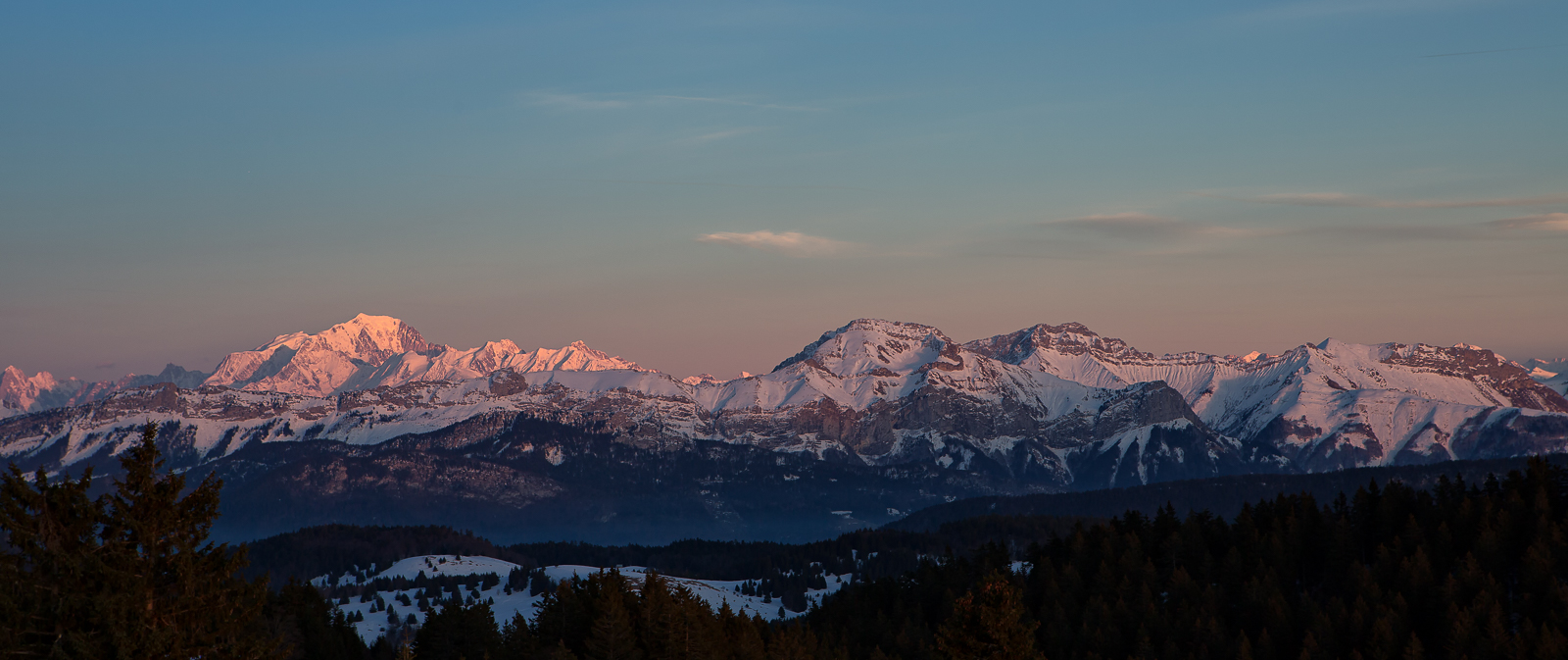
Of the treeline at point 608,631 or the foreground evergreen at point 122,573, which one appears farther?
the treeline at point 608,631

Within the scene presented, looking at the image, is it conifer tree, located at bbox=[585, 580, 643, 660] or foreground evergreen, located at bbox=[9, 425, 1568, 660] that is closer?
foreground evergreen, located at bbox=[9, 425, 1568, 660]

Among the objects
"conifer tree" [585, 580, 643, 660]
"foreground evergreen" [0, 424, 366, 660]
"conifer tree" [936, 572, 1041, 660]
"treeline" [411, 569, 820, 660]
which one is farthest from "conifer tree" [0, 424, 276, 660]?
"conifer tree" [585, 580, 643, 660]

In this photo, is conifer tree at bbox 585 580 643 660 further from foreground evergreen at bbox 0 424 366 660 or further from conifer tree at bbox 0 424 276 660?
conifer tree at bbox 0 424 276 660

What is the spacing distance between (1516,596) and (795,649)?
366 ft

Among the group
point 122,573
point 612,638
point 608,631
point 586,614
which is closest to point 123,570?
point 122,573

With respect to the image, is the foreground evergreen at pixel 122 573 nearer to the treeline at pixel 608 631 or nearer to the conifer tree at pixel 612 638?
the treeline at pixel 608 631

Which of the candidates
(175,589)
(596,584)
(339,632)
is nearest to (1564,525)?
(596,584)

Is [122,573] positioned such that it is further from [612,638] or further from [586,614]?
[586,614]

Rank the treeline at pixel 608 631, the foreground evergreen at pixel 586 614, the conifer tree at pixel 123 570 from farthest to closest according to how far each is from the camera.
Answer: the treeline at pixel 608 631
the foreground evergreen at pixel 586 614
the conifer tree at pixel 123 570

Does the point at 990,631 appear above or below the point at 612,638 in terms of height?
above

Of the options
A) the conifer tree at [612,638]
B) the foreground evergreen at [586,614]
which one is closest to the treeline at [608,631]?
the conifer tree at [612,638]

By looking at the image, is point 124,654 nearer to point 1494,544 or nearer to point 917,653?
point 917,653

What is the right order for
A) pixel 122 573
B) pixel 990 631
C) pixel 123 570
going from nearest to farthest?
pixel 122 573 < pixel 123 570 < pixel 990 631

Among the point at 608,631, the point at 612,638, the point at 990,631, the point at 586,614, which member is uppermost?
the point at 990,631
